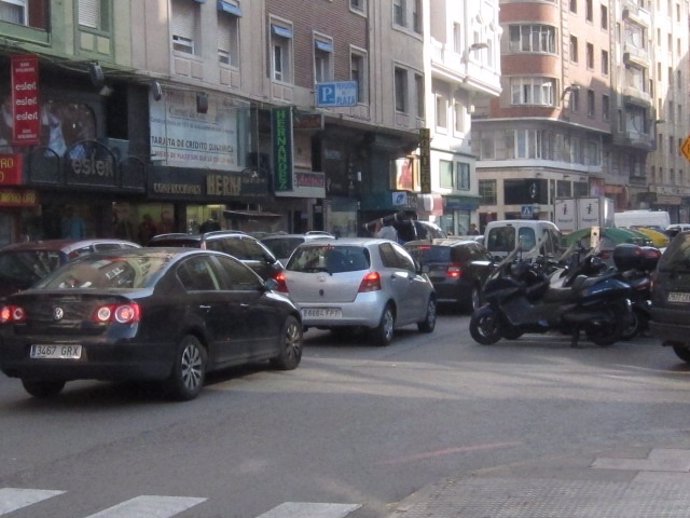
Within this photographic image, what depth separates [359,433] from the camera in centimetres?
953

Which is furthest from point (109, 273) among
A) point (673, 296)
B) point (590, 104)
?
point (590, 104)

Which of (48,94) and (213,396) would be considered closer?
(213,396)

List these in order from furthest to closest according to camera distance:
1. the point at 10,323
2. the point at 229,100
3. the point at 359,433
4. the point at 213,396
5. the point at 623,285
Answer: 1. the point at 229,100
2. the point at 623,285
3. the point at 213,396
4. the point at 10,323
5. the point at 359,433

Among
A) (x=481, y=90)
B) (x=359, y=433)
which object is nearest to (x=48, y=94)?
(x=359, y=433)

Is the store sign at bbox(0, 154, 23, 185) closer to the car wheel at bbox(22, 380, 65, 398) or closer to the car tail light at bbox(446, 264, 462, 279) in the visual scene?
the car tail light at bbox(446, 264, 462, 279)

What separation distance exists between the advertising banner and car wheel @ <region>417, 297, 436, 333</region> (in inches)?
458

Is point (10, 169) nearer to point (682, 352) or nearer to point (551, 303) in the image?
point (551, 303)

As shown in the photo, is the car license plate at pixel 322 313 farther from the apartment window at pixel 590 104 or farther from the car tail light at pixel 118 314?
the apartment window at pixel 590 104

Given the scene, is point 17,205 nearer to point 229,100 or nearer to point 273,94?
point 229,100

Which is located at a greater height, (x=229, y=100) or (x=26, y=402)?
(x=229, y=100)

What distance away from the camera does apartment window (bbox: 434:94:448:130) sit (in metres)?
47.7

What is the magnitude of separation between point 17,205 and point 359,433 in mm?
15827

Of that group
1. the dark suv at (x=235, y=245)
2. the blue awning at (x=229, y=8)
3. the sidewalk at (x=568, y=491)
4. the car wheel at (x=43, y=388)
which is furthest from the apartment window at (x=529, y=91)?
the sidewalk at (x=568, y=491)

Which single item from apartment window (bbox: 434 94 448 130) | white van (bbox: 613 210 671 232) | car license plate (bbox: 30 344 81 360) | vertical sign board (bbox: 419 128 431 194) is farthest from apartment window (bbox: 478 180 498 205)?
car license plate (bbox: 30 344 81 360)
